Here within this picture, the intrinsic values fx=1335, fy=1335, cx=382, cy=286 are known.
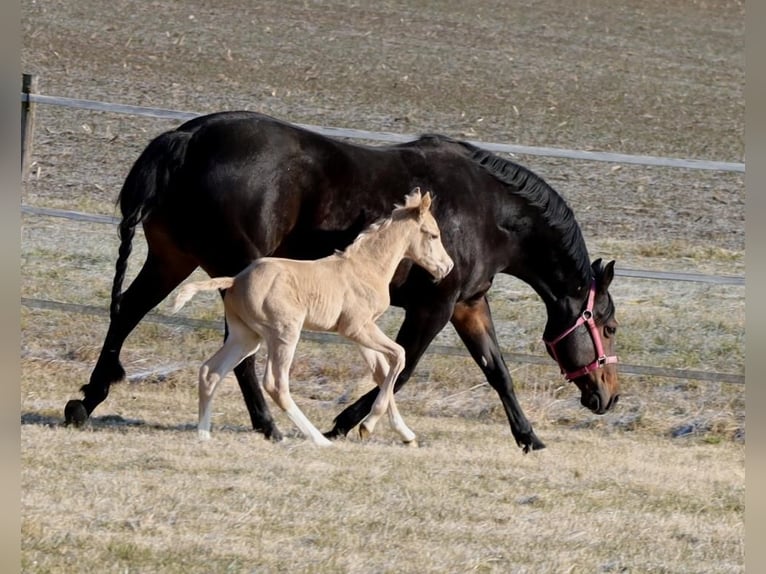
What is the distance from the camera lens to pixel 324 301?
6.12 metres

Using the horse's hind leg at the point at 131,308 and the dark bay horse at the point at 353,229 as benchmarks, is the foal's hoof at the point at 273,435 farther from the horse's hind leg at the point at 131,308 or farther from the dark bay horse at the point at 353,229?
the horse's hind leg at the point at 131,308

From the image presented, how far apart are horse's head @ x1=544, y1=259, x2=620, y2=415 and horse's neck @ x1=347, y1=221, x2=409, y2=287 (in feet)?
4.32

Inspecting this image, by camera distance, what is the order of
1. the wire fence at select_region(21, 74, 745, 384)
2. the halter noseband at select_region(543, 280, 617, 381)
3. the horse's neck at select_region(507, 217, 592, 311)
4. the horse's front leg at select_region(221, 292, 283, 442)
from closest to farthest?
the horse's front leg at select_region(221, 292, 283, 442)
the horse's neck at select_region(507, 217, 592, 311)
the halter noseband at select_region(543, 280, 617, 381)
the wire fence at select_region(21, 74, 745, 384)

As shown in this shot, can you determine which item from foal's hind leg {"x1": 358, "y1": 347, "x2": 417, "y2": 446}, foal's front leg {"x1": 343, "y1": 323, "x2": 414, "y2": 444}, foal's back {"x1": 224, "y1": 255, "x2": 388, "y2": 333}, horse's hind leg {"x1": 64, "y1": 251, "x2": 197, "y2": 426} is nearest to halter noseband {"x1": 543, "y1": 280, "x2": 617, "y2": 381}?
foal's hind leg {"x1": 358, "y1": 347, "x2": 417, "y2": 446}

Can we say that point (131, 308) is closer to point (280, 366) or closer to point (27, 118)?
point (280, 366)

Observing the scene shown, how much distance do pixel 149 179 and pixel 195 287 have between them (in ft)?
2.36

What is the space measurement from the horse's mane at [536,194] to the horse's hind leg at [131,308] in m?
1.47

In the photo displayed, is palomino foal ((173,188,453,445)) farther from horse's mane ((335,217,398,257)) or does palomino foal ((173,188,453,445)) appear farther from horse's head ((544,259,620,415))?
horse's head ((544,259,620,415))

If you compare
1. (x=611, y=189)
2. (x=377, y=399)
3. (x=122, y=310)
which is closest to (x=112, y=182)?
(x=611, y=189)

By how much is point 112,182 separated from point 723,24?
691 inches

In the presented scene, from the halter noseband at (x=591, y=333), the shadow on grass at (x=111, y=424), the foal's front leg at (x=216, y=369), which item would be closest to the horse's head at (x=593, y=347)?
the halter noseband at (x=591, y=333)

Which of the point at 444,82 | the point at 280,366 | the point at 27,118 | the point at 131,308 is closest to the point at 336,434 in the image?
the point at 280,366

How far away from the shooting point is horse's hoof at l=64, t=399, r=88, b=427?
655 cm

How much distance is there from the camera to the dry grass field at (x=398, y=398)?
470cm
